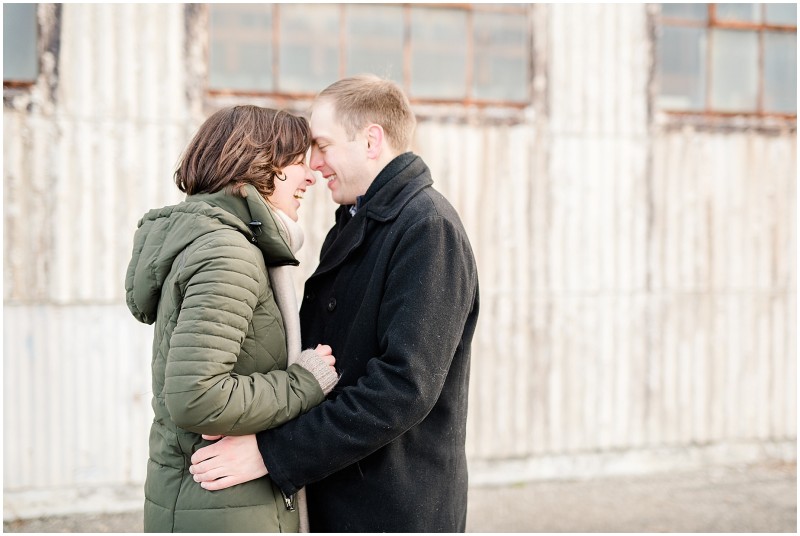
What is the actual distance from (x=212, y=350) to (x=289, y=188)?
0.61m

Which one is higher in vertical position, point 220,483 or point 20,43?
point 20,43

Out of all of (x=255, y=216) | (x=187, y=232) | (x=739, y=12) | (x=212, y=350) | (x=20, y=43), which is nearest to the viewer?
(x=212, y=350)

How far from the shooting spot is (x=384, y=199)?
2.26 meters

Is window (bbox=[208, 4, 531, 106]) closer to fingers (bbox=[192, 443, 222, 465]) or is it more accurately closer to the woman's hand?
the woman's hand

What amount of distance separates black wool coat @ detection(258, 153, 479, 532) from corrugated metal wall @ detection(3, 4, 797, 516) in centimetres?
249

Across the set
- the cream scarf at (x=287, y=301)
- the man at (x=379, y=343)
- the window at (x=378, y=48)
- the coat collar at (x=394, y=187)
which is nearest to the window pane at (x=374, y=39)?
the window at (x=378, y=48)

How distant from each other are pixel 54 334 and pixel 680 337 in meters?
4.11

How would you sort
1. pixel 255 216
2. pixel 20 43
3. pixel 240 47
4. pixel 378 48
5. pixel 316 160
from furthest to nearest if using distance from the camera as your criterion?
pixel 378 48 < pixel 240 47 < pixel 20 43 < pixel 316 160 < pixel 255 216

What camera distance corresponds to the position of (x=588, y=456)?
5.13 m

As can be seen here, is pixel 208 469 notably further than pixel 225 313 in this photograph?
Yes

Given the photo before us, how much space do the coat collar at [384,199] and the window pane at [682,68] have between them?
3.44 metres

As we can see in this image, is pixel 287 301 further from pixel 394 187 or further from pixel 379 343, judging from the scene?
pixel 394 187

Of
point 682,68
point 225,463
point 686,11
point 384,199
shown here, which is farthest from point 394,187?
point 686,11

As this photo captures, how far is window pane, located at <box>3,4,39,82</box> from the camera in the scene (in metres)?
4.29
